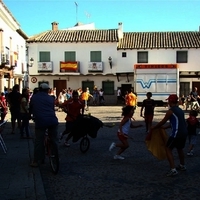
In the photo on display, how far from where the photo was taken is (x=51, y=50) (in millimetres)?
38656

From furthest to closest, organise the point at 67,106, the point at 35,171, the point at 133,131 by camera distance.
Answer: the point at 133,131 → the point at 67,106 → the point at 35,171

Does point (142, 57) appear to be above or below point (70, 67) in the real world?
above

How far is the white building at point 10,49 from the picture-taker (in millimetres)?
26766

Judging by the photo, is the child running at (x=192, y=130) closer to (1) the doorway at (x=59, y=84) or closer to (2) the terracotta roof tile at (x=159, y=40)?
(2) the terracotta roof tile at (x=159, y=40)

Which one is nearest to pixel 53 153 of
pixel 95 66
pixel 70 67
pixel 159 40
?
pixel 95 66

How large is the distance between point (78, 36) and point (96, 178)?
3366cm

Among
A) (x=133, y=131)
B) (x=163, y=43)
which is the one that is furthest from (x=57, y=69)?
(x=133, y=131)

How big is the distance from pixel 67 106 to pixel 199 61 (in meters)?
29.3

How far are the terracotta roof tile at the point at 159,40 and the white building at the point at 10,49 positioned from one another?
10.2 m

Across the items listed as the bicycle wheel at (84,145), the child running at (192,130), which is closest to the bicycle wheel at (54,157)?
the bicycle wheel at (84,145)

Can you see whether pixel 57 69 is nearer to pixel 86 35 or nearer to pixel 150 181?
pixel 86 35

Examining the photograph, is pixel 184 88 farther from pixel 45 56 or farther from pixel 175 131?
pixel 175 131

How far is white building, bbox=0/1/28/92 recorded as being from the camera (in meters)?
26.8

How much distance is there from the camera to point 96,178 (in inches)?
257
